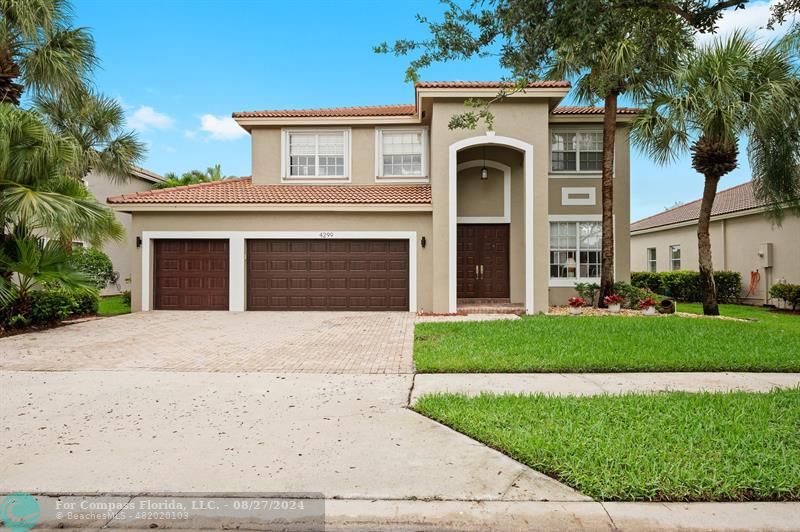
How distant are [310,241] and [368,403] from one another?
9953 millimetres

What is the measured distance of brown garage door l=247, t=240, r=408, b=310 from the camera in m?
14.6

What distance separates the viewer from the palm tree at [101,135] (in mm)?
16844

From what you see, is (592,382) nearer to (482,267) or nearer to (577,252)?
(482,267)

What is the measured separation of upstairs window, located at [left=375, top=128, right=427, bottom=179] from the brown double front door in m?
2.71

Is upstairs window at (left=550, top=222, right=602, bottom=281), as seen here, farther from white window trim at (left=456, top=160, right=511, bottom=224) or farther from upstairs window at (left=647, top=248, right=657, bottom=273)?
upstairs window at (left=647, top=248, right=657, bottom=273)

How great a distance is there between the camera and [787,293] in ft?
54.1

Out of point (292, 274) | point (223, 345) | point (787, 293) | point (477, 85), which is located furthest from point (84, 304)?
point (787, 293)

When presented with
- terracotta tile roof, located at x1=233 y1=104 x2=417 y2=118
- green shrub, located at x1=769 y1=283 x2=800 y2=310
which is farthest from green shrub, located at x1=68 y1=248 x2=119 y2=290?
green shrub, located at x1=769 y1=283 x2=800 y2=310

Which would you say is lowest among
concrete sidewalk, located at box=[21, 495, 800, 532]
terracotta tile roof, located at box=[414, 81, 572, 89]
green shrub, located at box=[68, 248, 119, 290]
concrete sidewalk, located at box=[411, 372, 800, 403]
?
concrete sidewalk, located at box=[21, 495, 800, 532]

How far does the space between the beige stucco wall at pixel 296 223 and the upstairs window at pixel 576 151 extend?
5205mm

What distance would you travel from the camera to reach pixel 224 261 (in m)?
14.8

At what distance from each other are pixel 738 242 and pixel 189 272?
2190cm

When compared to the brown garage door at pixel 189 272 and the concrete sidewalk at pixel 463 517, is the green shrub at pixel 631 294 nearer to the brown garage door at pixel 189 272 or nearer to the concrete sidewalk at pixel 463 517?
the concrete sidewalk at pixel 463 517

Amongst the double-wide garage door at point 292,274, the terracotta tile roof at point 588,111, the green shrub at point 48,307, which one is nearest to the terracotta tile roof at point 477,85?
the terracotta tile roof at point 588,111
